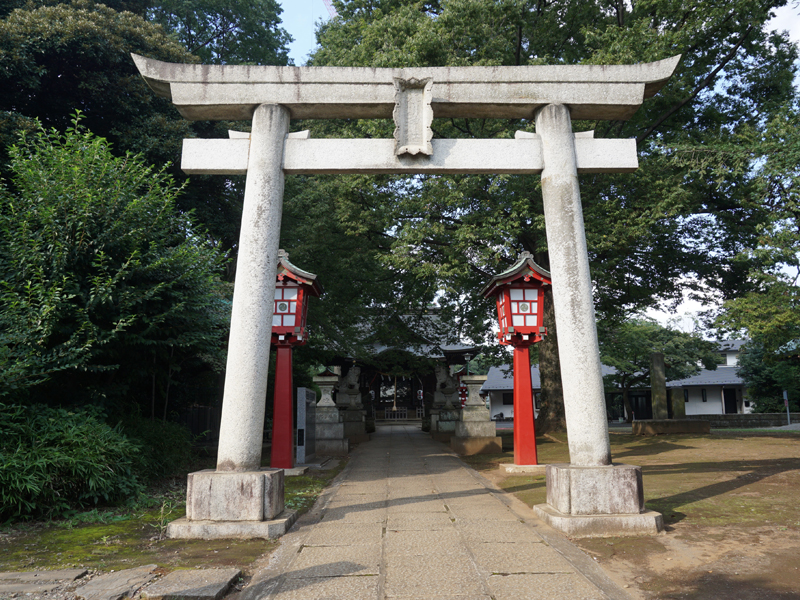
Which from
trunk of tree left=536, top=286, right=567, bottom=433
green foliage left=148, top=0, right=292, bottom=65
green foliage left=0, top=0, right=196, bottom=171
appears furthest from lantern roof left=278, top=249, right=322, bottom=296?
green foliage left=148, top=0, right=292, bottom=65

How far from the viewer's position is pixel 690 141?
41.3 feet

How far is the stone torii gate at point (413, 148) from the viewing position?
558cm

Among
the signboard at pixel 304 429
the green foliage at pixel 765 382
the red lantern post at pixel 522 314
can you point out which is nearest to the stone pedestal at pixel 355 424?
the signboard at pixel 304 429

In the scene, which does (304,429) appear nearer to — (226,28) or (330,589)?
(330,589)

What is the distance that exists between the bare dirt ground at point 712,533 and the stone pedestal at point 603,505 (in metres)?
0.14

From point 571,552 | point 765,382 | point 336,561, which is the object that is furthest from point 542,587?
point 765,382

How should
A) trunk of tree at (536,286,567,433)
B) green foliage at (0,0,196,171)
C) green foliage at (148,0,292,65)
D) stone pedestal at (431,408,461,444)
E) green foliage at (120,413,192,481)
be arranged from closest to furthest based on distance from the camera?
green foliage at (120,413,192,481) < green foliage at (0,0,196,171) < trunk of tree at (536,286,567,433) < stone pedestal at (431,408,461,444) < green foliage at (148,0,292,65)

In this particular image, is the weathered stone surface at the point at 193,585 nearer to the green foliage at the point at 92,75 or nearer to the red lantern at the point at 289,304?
the red lantern at the point at 289,304

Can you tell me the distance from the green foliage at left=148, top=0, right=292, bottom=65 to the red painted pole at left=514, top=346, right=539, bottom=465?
1761 centimetres

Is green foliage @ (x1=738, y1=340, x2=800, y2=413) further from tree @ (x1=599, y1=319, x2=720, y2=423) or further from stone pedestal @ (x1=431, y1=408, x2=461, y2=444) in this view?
stone pedestal @ (x1=431, y1=408, x2=461, y2=444)

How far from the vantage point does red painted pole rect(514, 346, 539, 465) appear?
9.57 m

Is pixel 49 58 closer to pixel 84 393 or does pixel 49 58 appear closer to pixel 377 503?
pixel 84 393

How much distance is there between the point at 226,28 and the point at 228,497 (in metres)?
21.8

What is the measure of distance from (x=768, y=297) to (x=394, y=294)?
10387 millimetres
